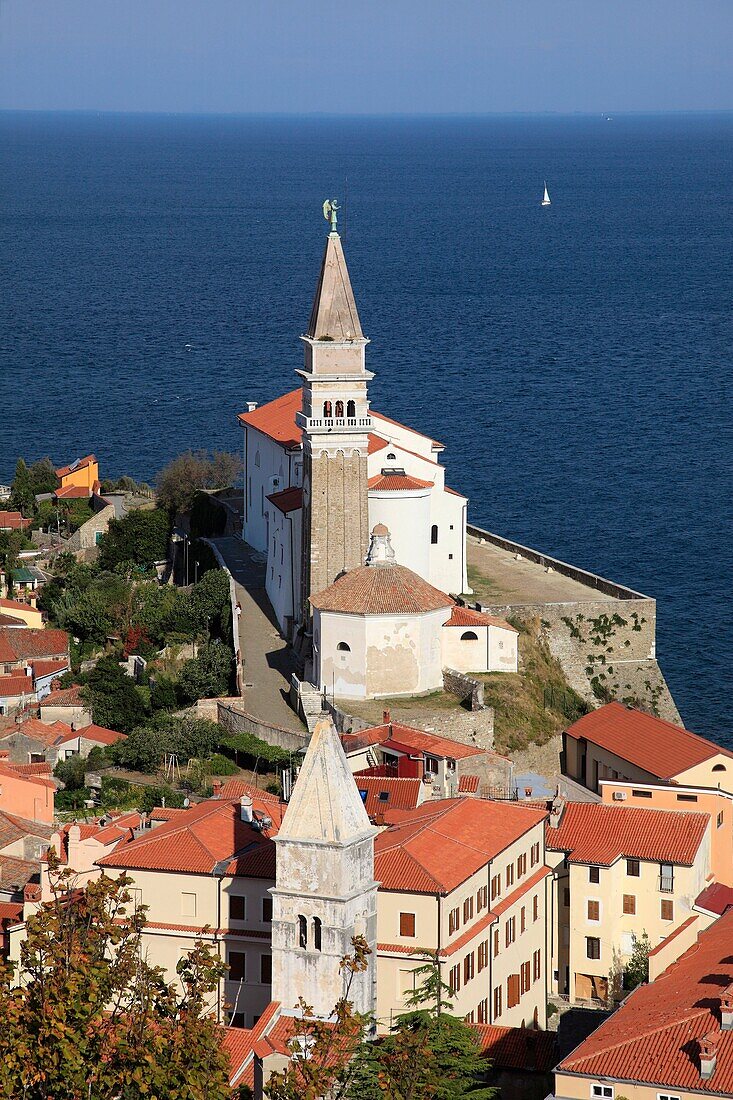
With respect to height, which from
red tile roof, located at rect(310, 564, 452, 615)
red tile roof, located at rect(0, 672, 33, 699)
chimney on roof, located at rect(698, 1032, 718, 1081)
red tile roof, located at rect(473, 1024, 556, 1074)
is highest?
chimney on roof, located at rect(698, 1032, 718, 1081)

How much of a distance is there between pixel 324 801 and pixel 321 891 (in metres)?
Result: 0.95

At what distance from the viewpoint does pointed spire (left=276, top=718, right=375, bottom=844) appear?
21.9m

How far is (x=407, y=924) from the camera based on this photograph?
24969 mm

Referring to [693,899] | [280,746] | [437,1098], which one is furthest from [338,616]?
[437,1098]

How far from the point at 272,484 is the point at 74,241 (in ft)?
329

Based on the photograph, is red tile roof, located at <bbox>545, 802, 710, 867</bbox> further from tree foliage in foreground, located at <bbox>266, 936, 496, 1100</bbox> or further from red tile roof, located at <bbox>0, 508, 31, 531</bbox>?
red tile roof, located at <bbox>0, 508, 31, 531</bbox>

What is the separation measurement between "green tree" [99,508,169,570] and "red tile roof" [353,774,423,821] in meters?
21.1

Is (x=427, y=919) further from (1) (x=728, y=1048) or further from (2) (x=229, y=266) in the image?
(2) (x=229, y=266)

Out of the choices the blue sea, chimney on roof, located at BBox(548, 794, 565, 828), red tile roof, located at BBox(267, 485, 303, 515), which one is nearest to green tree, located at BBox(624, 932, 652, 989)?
chimney on roof, located at BBox(548, 794, 565, 828)

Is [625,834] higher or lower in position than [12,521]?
higher

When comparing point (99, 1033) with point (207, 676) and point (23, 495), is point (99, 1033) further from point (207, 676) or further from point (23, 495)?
point (23, 495)

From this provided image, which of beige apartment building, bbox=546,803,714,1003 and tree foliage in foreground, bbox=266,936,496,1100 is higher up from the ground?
tree foliage in foreground, bbox=266,936,496,1100

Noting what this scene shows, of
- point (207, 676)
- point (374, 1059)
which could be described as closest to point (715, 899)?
point (374, 1059)

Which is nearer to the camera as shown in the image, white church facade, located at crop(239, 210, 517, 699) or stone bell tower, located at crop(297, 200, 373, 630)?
white church facade, located at crop(239, 210, 517, 699)
